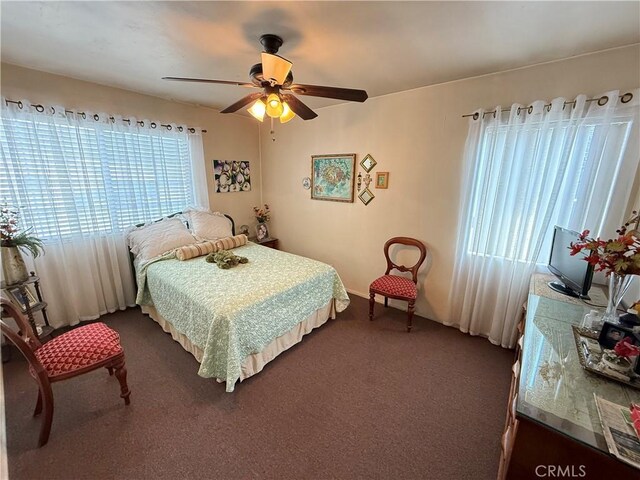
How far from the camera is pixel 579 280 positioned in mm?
1783

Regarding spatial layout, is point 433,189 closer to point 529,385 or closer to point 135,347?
point 529,385

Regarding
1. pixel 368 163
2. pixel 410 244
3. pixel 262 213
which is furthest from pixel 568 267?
pixel 262 213

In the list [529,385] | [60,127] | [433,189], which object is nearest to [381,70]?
[433,189]

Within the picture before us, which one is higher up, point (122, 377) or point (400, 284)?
point (400, 284)

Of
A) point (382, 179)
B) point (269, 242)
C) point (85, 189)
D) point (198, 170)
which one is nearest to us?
point (85, 189)

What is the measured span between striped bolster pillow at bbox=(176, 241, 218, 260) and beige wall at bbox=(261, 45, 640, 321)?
55.9 inches

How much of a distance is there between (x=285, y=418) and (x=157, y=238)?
7.51 ft

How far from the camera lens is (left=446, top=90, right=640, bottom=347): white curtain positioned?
184 cm

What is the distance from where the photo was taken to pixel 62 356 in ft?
5.32

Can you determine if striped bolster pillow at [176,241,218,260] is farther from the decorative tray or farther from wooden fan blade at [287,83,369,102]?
the decorative tray

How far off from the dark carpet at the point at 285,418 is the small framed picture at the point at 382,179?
177cm

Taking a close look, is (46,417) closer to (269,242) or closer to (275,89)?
(275,89)

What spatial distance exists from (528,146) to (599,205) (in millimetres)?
665

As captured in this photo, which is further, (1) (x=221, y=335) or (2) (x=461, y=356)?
(2) (x=461, y=356)
